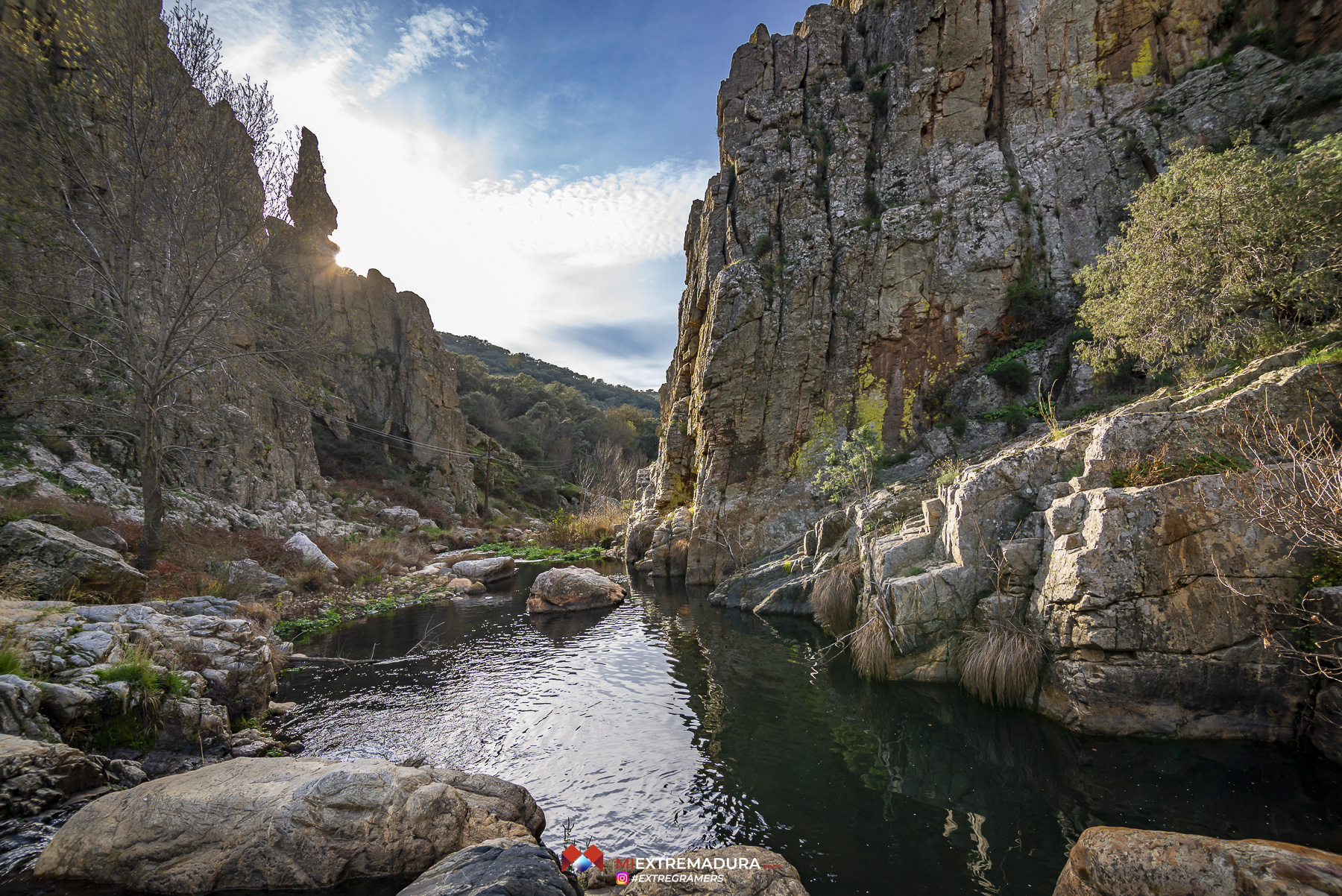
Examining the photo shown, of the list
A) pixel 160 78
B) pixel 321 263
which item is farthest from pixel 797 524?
pixel 321 263

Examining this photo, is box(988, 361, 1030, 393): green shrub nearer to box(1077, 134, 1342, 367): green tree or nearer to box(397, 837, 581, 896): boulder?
box(1077, 134, 1342, 367): green tree

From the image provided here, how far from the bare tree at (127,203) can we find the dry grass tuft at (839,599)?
16.0 meters

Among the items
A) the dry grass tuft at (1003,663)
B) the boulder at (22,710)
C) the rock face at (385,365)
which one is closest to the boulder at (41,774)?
the boulder at (22,710)

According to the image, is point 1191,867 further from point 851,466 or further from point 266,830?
point 851,466

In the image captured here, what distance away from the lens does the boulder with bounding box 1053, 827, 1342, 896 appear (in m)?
3.12

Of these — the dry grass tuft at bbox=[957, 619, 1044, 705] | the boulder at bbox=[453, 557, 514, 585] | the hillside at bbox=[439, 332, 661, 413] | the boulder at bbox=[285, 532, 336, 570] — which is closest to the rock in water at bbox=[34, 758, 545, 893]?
the dry grass tuft at bbox=[957, 619, 1044, 705]

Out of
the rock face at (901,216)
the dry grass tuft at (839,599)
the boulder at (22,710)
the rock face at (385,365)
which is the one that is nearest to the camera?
the boulder at (22,710)

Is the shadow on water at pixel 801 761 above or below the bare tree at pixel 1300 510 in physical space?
below

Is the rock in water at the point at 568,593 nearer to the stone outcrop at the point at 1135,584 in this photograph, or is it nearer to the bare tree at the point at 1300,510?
the stone outcrop at the point at 1135,584

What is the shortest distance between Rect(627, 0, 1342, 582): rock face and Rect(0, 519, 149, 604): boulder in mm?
18988

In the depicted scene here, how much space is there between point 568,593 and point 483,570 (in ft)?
22.6

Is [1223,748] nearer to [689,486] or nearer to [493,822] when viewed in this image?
[493,822]

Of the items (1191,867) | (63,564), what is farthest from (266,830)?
(63,564)

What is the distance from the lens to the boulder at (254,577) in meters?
14.3
